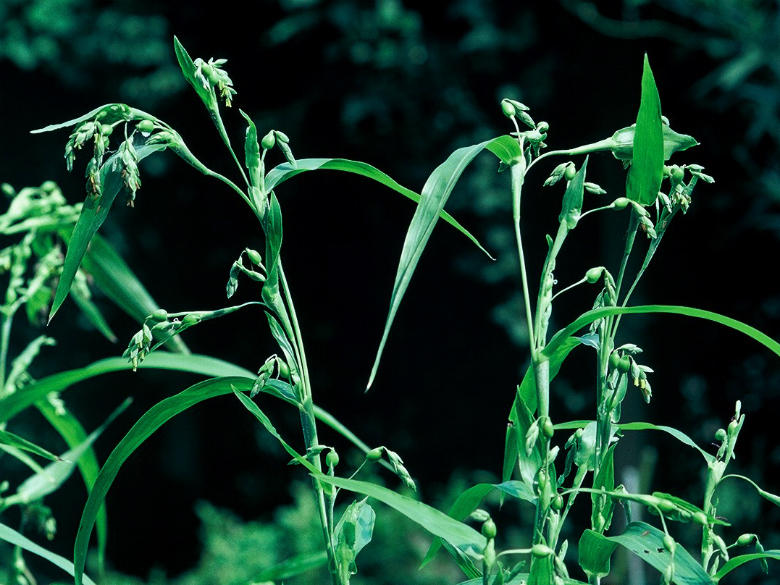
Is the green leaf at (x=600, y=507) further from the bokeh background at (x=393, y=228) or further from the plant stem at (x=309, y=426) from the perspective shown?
the bokeh background at (x=393, y=228)

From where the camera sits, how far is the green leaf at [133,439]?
334 mm

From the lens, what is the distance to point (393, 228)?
2.93m

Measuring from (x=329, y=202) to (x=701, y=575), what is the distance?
2628 millimetres

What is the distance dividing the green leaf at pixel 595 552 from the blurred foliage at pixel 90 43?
2.44 meters

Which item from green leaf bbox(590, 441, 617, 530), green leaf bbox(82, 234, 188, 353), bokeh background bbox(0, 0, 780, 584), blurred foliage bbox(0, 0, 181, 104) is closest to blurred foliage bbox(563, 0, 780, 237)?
bokeh background bbox(0, 0, 780, 584)

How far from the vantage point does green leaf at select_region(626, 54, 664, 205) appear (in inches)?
12.2

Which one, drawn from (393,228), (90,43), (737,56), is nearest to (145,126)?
(737,56)

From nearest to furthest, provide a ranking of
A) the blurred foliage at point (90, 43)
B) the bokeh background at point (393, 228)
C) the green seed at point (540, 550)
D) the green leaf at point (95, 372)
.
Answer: the green seed at point (540, 550), the green leaf at point (95, 372), the bokeh background at point (393, 228), the blurred foliage at point (90, 43)

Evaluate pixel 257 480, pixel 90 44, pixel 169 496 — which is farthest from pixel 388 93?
pixel 169 496

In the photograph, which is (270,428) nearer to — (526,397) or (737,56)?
(526,397)

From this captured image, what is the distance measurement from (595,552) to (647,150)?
139mm

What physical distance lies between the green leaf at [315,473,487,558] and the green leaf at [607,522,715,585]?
0.05 meters

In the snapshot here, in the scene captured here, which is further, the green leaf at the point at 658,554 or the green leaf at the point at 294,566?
the green leaf at the point at 294,566

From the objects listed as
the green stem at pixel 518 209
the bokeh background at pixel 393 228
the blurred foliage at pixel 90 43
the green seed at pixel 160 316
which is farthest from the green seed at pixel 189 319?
the blurred foliage at pixel 90 43
